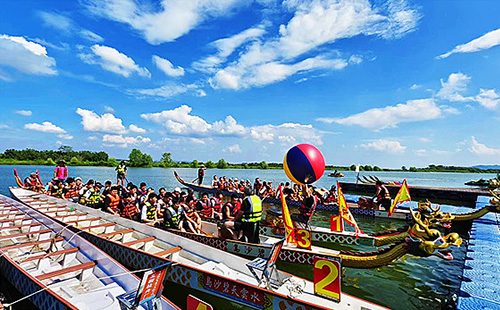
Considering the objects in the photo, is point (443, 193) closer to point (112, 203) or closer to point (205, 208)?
point (205, 208)

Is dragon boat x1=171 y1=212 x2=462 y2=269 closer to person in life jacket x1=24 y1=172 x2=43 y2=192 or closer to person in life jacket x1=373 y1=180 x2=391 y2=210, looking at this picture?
person in life jacket x1=373 y1=180 x2=391 y2=210

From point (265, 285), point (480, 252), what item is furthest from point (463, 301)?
point (480, 252)

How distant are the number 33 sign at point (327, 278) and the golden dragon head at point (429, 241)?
5.41 feet

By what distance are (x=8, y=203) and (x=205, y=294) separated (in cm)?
1000

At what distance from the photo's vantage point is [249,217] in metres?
6.37

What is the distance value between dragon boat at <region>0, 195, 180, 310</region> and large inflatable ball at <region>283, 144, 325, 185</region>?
5.03 metres

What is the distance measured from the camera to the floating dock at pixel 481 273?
4023 millimetres

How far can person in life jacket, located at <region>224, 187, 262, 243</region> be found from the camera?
6.25 meters

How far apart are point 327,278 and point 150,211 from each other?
6.16 meters

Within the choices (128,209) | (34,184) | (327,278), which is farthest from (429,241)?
(34,184)

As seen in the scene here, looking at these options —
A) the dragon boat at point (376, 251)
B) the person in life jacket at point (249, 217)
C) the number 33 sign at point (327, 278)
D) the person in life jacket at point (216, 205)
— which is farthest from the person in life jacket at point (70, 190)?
the number 33 sign at point (327, 278)

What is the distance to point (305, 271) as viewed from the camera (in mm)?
6598

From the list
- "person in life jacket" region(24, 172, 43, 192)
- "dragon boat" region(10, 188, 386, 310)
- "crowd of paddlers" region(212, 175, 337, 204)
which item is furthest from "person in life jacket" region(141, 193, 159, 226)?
"person in life jacket" region(24, 172, 43, 192)

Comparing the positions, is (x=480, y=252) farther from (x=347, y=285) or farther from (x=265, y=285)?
(x=265, y=285)
